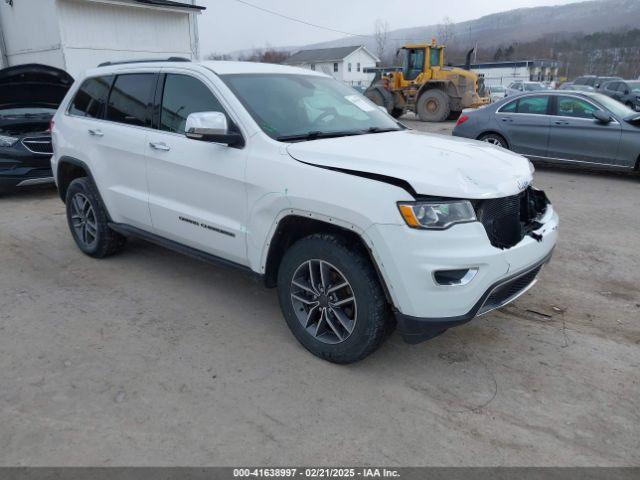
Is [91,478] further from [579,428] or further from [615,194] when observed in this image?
[615,194]

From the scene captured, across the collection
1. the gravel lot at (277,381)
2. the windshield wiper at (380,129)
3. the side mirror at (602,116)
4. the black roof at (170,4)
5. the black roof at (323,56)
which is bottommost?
the gravel lot at (277,381)

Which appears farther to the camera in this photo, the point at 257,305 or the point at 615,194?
the point at 615,194

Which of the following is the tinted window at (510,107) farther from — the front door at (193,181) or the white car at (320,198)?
the front door at (193,181)

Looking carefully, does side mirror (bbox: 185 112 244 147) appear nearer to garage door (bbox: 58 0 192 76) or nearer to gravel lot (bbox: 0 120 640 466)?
gravel lot (bbox: 0 120 640 466)

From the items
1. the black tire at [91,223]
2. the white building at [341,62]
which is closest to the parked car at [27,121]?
the black tire at [91,223]

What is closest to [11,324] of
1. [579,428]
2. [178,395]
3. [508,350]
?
[178,395]

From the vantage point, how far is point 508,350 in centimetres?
351

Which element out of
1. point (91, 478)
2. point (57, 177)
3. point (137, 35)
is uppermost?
point (137, 35)

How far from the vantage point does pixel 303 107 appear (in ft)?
12.7

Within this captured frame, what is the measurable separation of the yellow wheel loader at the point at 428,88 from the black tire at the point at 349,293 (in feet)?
57.7

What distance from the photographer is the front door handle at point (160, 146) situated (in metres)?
3.96

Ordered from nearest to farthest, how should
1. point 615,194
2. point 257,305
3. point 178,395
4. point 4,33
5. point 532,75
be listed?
point 178,395 → point 257,305 → point 615,194 → point 4,33 → point 532,75

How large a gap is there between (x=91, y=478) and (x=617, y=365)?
10.3 ft

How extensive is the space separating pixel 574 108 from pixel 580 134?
0.52m
